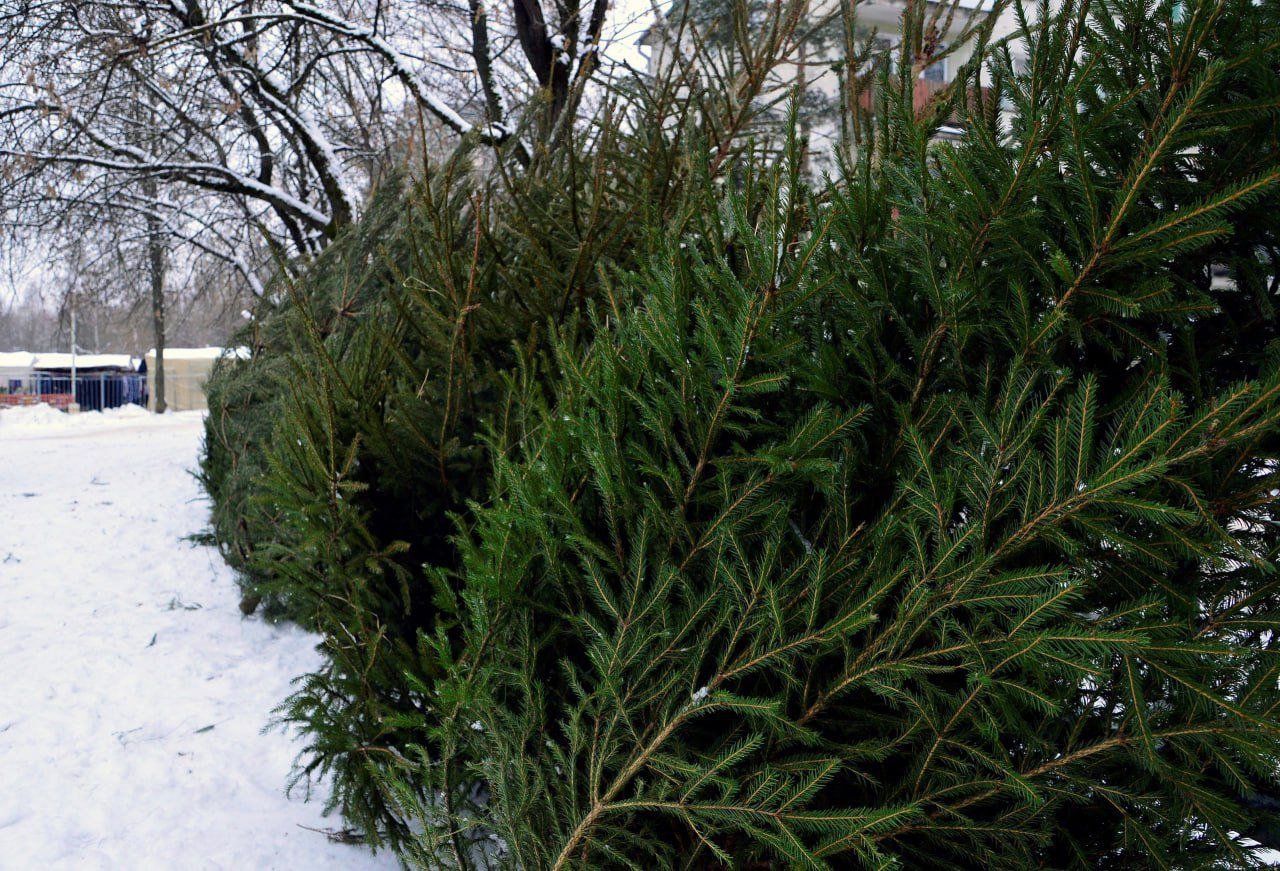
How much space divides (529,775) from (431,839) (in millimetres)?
439

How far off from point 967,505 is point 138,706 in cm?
458

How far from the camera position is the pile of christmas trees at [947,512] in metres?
1.35

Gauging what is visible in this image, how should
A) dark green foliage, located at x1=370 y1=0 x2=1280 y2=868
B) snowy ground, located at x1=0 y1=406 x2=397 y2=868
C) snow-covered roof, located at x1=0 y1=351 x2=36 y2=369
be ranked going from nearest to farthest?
dark green foliage, located at x1=370 y1=0 x2=1280 y2=868 → snowy ground, located at x1=0 y1=406 x2=397 y2=868 → snow-covered roof, located at x1=0 y1=351 x2=36 y2=369

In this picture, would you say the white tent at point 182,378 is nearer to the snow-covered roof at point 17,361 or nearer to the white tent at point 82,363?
the white tent at point 82,363

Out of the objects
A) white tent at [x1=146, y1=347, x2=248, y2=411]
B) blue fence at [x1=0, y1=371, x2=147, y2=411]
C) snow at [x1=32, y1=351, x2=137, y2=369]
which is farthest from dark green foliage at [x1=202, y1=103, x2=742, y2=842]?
snow at [x1=32, y1=351, x2=137, y2=369]

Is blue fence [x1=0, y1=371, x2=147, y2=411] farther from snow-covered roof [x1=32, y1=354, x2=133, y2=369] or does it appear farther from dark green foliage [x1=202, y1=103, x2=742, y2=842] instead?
dark green foliage [x1=202, y1=103, x2=742, y2=842]

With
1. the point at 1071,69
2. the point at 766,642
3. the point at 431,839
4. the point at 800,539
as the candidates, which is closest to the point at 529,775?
the point at 431,839

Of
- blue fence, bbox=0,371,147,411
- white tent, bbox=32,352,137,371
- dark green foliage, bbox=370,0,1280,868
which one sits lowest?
blue fence, bbox=0,371,147,411

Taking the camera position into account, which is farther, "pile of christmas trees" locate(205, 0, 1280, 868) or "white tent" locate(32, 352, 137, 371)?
"white tent" locate(32, 352, 137, 371)

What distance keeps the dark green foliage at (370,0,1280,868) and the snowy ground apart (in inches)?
79.3

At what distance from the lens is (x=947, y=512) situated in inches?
55.3

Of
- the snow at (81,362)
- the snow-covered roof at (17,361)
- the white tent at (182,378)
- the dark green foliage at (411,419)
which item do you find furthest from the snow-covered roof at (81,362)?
the dark green foliage at (411,419)

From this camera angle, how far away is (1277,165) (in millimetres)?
1312

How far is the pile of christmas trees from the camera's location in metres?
1.35
